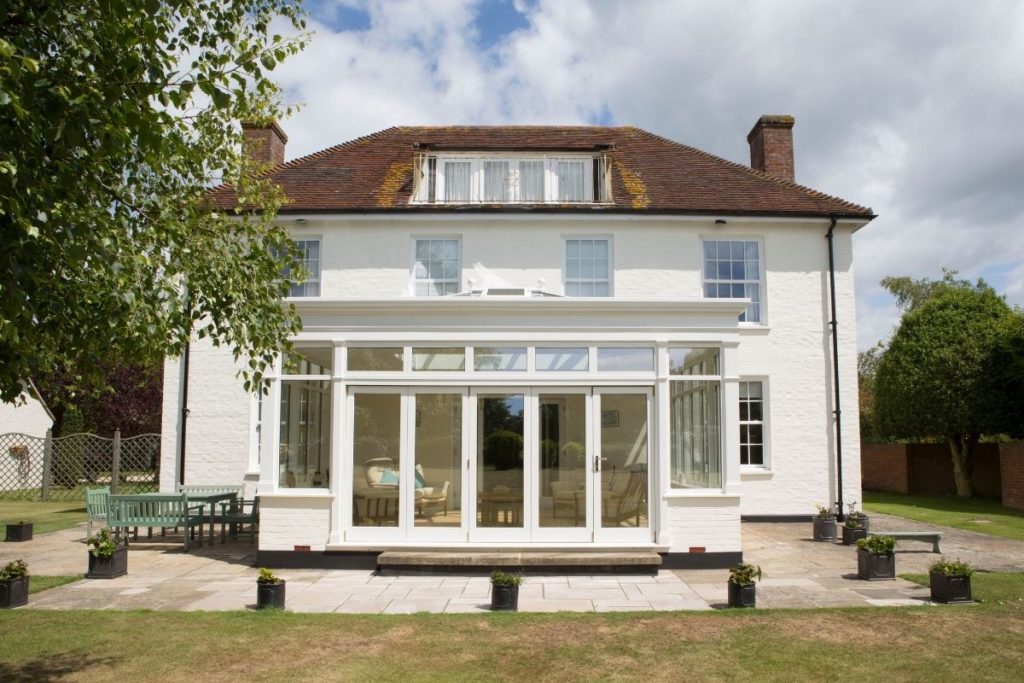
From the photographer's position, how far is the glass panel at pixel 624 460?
39.9ft

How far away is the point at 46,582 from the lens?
11062 millimetres

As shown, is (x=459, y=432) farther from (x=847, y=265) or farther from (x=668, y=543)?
(x=847, y=265)

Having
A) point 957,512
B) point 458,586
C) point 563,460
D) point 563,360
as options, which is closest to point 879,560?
point 563,460

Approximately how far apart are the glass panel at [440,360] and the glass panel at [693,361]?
10.6 feet

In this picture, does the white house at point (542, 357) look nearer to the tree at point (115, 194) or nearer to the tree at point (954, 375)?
the tree at point (115, 194)

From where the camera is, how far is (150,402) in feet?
108

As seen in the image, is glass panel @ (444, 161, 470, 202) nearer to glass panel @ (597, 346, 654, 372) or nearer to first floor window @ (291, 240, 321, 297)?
first floor window @ (291, 240, 321, 297)

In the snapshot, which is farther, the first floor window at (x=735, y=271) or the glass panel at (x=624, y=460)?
the first floor window at (x=735, y=271)

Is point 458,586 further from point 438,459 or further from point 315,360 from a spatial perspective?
point 315,360

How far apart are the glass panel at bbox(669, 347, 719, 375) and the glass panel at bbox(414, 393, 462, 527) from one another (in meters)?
3.34

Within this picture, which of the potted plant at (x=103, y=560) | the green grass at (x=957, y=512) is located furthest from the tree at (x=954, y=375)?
the potted plant at (x=103, y=560)

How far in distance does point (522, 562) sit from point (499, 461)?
1.55 m

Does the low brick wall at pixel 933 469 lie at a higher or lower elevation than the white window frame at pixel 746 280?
lower

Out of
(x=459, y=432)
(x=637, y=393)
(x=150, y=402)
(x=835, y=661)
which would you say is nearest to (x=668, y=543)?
(x=637, y=393)
